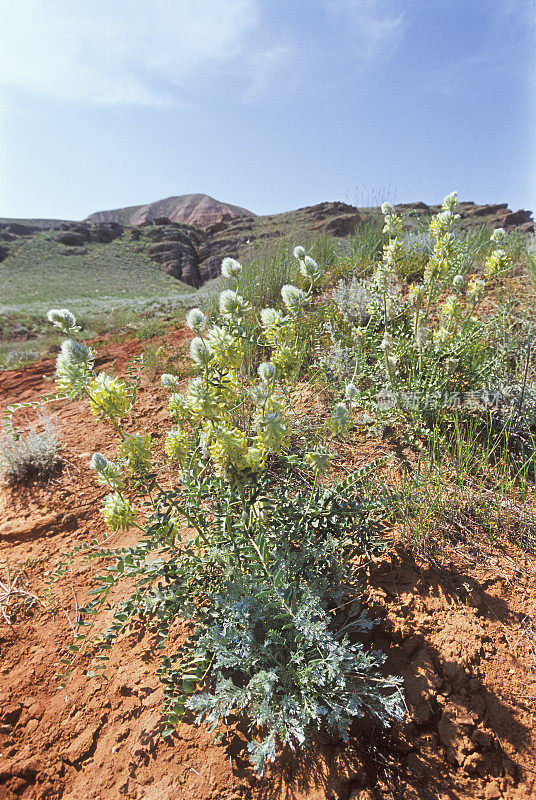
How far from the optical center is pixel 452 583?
173 centimetres

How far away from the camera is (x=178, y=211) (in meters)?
81.3

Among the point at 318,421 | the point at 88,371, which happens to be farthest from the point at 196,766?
the point at 318,421

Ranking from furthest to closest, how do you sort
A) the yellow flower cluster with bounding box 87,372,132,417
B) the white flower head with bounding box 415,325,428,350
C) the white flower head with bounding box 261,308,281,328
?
the white flower head with bounding box 415,325,428,350, the white flower head with bounding box 261,308,281,328, the yellow flower cluster with bounding box 87,372,132,417

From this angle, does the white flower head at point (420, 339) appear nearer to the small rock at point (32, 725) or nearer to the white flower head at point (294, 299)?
the white flower head at point (294, 299)

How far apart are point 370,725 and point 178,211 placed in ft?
304

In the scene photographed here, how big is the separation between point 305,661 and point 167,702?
59 cm

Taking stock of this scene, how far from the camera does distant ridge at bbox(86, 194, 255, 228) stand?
246 ft

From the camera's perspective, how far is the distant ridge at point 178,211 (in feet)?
246

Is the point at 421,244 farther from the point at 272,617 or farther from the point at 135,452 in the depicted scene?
the point at 272,617

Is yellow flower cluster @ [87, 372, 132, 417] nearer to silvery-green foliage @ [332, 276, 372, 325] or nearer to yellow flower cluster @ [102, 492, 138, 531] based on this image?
yellow flower cluster @ [102, 492, 138, 531]

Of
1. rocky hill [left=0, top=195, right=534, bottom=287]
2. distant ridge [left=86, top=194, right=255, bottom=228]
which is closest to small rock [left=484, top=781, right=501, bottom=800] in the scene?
rocky hill [left=0, top=195, right=534, bottom=287]

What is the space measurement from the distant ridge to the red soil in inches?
3169

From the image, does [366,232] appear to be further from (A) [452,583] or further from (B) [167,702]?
(B) [167,702]

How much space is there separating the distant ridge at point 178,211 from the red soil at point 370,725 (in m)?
80.5
